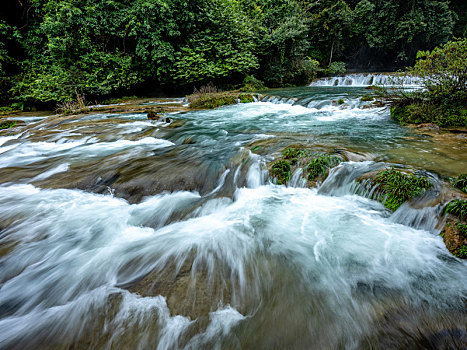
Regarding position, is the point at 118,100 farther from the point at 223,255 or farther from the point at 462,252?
the point at 462,252

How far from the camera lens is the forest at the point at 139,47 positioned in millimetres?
12625

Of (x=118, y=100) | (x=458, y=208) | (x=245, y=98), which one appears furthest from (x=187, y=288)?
(x=118, y=100)

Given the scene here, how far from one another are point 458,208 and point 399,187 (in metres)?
0.63

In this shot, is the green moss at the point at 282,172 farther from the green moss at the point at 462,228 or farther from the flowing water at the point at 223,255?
the green moss at the point at 462,228

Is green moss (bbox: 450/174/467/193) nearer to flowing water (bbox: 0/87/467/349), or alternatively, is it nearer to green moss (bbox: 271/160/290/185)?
flowing water (bbox: 0/87/467/349)

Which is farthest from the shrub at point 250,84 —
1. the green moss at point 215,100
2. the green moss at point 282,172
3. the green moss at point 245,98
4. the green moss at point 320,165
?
the green moss at point 320,165

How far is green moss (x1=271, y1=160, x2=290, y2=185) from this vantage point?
3.96 m

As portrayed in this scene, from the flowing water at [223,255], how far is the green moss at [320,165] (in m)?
0.18

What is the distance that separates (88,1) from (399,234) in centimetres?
1851

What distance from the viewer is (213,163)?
4.66m

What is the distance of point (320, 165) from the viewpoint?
3752 millimetres

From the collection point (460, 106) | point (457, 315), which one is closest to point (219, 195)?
point (457, 315)

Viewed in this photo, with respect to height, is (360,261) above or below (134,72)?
below

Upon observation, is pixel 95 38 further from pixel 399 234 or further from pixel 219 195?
pixel 399 234
